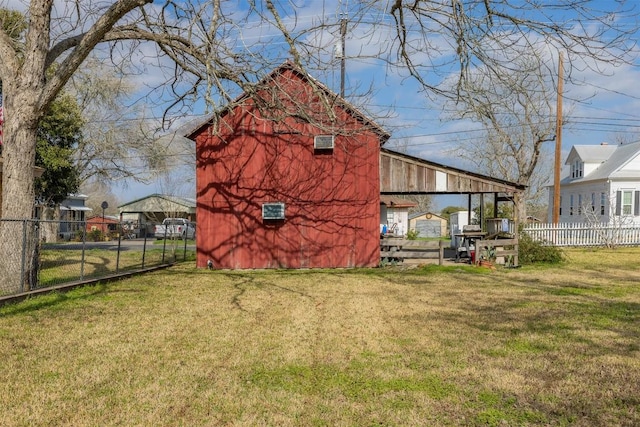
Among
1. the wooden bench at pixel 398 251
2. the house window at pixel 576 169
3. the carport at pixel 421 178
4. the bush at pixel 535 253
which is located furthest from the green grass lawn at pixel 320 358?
the house window at pixel 576 169

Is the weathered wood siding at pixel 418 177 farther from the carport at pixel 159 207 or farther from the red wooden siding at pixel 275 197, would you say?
the carport at pixel 159 207

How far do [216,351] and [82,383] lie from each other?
5.05ft

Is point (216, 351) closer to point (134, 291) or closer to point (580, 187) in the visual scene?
point (134, 291)

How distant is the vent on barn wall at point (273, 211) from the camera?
15.9 m

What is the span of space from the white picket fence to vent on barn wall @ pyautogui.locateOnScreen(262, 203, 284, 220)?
1623 cm

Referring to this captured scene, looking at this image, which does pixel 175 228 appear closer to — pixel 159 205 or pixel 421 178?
pixel 421 178

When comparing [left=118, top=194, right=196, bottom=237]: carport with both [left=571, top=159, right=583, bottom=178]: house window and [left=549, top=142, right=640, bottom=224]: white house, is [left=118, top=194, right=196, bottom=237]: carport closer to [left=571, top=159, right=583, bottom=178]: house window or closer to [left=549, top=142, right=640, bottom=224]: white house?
[left=549, top=142, right=640, bottom=224]: white house

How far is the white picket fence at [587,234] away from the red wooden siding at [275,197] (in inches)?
581

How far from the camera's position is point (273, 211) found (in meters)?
15.9

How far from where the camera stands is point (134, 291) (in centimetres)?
1070

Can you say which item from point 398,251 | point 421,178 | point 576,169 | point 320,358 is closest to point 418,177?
point 421,178

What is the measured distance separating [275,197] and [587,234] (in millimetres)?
20586

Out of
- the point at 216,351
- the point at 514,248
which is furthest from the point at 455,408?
the point at 514,248

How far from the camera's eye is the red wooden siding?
16031mm
